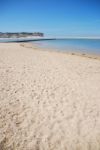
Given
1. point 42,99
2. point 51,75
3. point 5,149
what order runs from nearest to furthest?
1. point 5,149
2. point 42,99
3. point 51,75

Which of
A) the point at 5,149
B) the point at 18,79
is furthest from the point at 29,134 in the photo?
the point at 18,79

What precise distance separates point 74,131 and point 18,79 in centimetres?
435

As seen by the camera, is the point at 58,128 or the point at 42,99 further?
the point at 42,99

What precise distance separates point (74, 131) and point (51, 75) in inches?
187

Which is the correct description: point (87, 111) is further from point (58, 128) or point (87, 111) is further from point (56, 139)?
point (56, 139)

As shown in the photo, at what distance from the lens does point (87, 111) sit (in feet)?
16.1

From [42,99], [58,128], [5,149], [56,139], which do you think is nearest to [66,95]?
[42,99]

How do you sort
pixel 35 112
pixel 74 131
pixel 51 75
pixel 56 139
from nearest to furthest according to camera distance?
pixel 56 139, pixel 74 131, pixel 35 112, pixel 51 75

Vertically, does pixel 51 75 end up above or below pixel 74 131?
above

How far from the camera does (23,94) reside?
5961mm

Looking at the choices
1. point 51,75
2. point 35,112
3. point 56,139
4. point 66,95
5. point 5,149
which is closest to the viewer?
point 5,149

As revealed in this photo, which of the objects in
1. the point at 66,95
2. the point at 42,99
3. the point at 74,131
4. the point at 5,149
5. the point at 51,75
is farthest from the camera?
the point at 51,75

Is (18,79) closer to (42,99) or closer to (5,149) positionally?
(42,99)

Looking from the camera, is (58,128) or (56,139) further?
(58,128)
